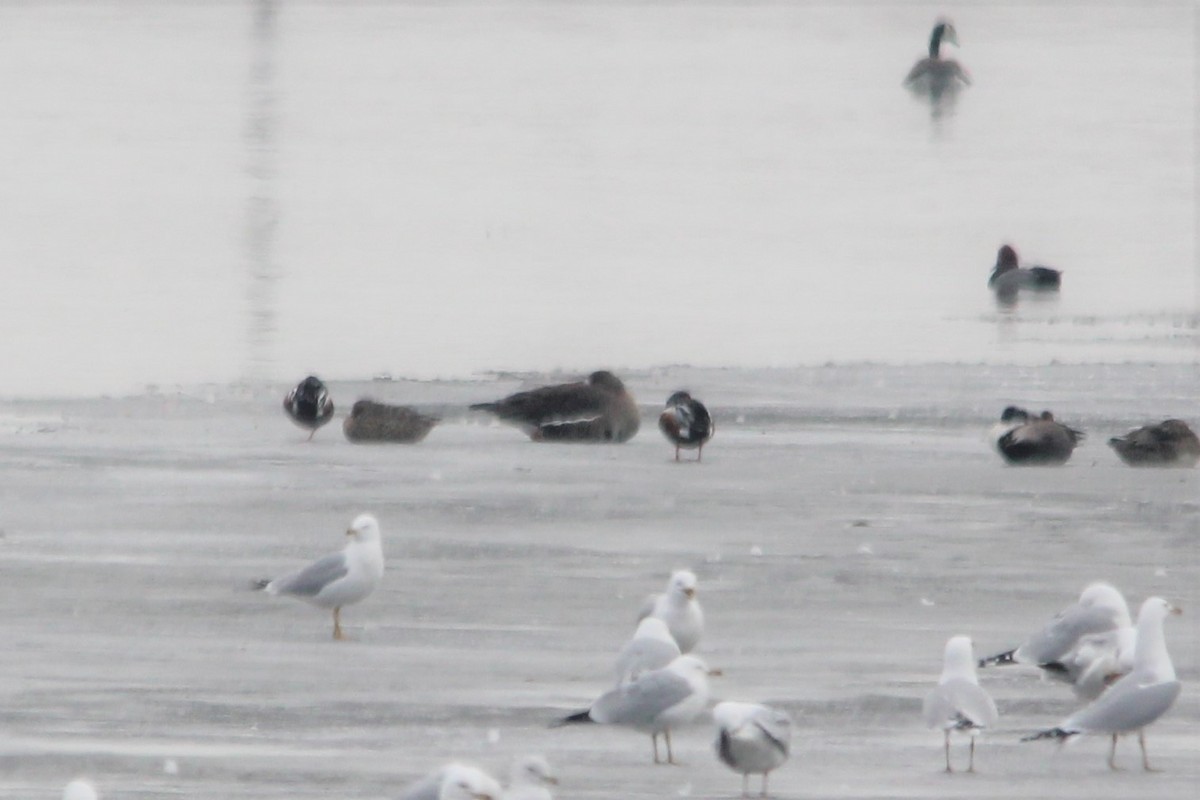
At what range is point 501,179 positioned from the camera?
34031mm

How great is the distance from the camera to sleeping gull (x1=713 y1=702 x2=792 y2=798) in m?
6.70

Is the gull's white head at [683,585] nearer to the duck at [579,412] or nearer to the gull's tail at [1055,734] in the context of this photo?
the gull's tail at [1055,734]

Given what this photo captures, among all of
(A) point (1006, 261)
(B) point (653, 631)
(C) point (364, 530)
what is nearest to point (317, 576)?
(C) point (364, 530)

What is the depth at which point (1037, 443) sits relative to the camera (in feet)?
41.1

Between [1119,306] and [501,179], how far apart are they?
13.7 metres

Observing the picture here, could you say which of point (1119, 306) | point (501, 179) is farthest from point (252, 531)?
point (501, 179)

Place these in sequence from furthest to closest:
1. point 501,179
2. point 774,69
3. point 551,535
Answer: point 774,69 → point 501,179 → point 551,535

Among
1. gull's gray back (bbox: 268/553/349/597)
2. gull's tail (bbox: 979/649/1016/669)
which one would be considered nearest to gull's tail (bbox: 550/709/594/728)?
gull's tail (bbox: 979/649/1016/669)

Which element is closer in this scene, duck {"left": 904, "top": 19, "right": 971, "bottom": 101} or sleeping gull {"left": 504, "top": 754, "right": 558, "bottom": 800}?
sleeping gull {"left": 504, "top": 754, "right": 558, "bottom": 800}

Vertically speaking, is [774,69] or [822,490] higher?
[774,69]

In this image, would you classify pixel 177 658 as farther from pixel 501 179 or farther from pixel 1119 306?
pixel 501 179

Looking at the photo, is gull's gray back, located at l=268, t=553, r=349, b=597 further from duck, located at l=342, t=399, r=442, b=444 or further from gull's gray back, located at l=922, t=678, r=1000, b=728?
duck, located at l=342, t=399, r=442, b=444

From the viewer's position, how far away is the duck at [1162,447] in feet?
41.0

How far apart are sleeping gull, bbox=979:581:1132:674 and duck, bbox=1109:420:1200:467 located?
4.61 metres
